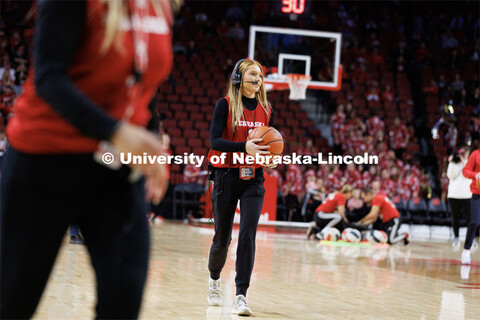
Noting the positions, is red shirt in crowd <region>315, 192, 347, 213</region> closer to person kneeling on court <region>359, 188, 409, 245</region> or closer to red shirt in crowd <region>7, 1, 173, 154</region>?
person kneeling on court <region>359, 188, 409, 245</region>

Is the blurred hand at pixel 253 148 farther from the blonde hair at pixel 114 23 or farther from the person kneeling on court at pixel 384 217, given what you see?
the person kneeling on court at pixel 384 217

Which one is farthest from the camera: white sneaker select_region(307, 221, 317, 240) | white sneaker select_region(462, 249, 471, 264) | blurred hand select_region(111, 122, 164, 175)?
white sneaker select_region(307, 221, 317, 240)

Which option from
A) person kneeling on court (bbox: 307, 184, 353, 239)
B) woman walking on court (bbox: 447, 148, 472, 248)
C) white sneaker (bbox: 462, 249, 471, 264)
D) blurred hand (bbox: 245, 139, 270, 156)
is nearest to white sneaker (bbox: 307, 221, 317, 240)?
person kneeling on court (bbox: 307, 184, 353, 239)

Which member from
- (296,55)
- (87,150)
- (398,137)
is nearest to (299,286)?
(87,150)

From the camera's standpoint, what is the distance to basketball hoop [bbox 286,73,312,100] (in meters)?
15.1

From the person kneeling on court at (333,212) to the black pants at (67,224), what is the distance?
11108mm

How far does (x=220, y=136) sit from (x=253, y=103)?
1.41 ft

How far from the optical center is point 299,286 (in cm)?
669

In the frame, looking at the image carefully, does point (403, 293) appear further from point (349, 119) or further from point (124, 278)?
point (349, 119)

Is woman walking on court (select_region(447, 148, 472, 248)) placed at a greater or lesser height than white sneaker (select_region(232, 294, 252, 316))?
greater

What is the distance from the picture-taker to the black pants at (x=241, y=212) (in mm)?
4926

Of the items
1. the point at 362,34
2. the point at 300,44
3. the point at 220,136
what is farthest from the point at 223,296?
the point at 362,34

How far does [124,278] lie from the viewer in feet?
6.61

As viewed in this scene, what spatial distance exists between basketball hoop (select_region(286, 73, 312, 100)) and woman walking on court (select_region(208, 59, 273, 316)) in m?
9.92
